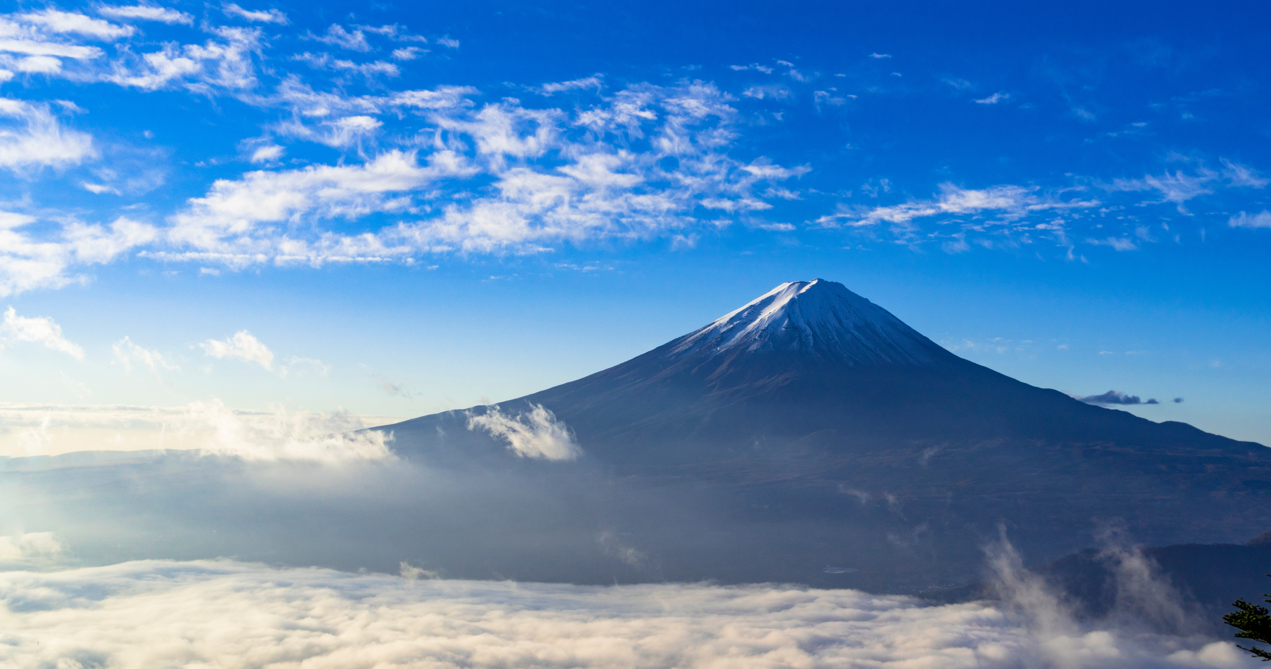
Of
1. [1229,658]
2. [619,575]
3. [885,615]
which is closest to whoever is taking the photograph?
[1229,658]

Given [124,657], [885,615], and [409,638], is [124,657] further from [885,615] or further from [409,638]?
[885,615]

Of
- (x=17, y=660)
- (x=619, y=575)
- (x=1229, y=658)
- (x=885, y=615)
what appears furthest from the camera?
(x=619, y=575)

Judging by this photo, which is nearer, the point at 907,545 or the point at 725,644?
the point at 725,644

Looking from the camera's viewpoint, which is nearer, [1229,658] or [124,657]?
[1229,658]

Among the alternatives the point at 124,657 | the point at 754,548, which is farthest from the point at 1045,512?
the point at 124,657

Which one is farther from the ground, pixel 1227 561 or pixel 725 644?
pixel 1227 561

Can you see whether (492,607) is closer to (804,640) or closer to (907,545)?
(804,640)

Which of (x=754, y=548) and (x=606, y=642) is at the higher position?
(x=754, y=548)

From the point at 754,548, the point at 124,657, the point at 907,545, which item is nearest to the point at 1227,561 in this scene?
the point at 907,545

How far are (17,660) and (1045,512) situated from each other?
833ft

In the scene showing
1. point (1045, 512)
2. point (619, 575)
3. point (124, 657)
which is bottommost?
point (124, 657)

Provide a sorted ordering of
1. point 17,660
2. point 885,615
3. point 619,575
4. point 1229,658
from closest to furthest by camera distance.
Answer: point 1229,658 → point 885,615 → point 17,660 → point 619,575

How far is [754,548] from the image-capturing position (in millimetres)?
A: 192500

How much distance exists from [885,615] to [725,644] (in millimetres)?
35525
